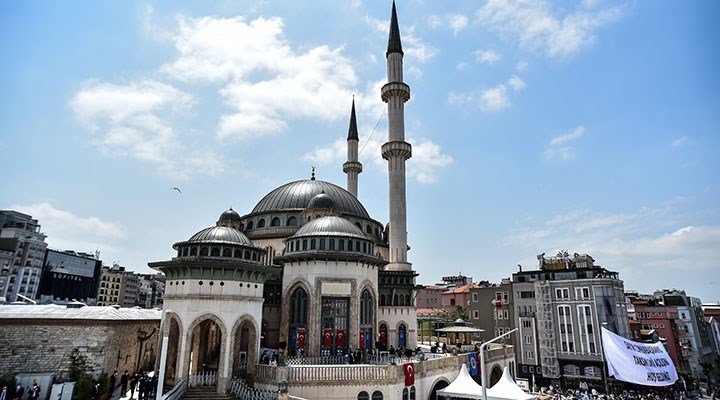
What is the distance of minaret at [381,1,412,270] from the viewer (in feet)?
139

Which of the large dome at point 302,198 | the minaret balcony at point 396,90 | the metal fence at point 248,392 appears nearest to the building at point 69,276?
the large dome at point 302,198

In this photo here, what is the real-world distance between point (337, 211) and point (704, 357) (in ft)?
254

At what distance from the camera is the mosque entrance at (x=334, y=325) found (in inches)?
1128

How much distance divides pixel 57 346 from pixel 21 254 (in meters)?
68.4

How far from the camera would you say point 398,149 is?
44.9m

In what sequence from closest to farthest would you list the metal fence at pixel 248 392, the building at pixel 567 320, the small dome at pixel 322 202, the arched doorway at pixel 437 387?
the metal fence at pixel 248 392 → the arched doorway at pixel 437 387 → the small dome at pixel 322 202 → the building at pixel 567 320

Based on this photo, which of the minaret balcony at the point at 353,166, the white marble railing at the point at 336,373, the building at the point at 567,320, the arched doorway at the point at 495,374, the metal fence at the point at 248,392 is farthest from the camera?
the minaret balcony at the point at 353,166

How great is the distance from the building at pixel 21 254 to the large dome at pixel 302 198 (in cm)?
5678

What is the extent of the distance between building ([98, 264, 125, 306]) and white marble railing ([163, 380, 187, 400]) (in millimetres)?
95228

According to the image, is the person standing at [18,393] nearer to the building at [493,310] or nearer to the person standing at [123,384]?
the person standing at [123,384]

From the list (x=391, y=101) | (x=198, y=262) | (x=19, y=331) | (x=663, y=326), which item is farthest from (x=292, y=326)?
(x=663, y=326)

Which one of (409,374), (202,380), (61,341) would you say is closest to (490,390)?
(409,374)

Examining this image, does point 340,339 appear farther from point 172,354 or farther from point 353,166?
point 353,166

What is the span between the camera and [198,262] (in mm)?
23812
